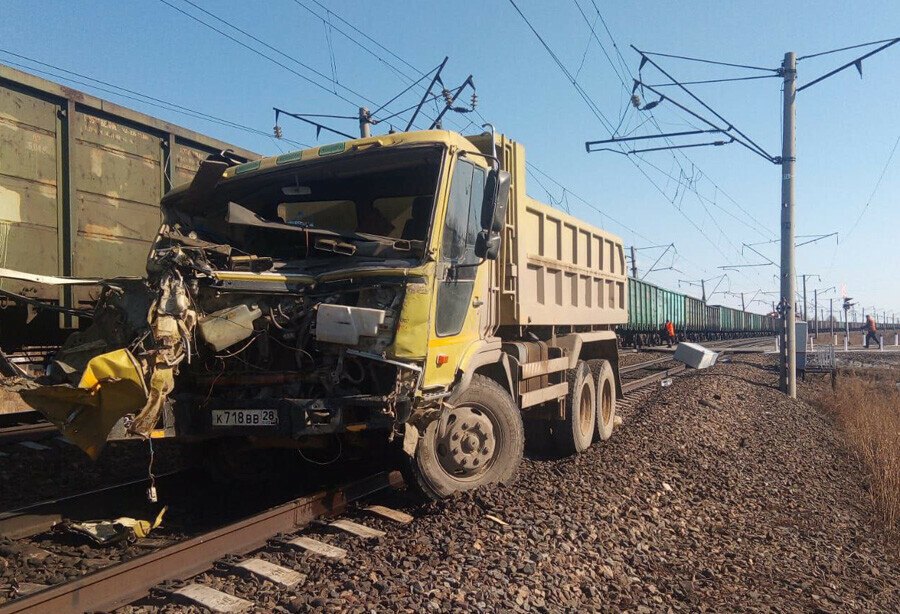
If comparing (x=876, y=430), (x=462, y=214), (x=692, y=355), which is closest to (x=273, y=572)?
(x=462, y=214)

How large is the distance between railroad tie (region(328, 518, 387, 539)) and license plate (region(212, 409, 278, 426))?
94cm

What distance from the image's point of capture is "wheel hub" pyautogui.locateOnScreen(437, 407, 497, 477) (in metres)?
5.27

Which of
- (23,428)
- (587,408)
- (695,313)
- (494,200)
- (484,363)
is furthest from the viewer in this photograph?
(695,313)

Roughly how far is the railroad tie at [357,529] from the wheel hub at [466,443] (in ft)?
2.74

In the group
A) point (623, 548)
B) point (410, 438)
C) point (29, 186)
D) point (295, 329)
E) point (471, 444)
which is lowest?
point (623, 548)

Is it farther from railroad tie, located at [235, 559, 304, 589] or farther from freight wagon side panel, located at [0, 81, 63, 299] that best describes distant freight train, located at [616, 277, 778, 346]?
railroad tie, located at [235, 559, 304, 589]

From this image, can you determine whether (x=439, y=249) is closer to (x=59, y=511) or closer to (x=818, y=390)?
(x=59, y=511)

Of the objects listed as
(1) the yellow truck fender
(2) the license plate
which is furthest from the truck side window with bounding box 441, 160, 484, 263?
(2) the license plate

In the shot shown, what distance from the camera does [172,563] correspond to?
389 cm

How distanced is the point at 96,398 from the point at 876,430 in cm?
1078

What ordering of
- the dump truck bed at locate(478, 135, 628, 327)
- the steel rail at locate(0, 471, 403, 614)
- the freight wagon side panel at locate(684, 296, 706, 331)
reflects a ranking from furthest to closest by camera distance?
1. the freight wagon side panel at locate(684, 296, 706, 331)
2. the dump truck bed at locate(478, 135, 628, 327)
3. the steel rail at locate(0, 471, 403, 614)

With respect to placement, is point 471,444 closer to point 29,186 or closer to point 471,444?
point 471,444

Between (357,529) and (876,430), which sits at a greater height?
(357,529)

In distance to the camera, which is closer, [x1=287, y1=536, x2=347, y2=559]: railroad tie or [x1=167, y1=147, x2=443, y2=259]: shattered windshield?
[x1=287, y1=536, x2=347, y2=559]: railroad tie
